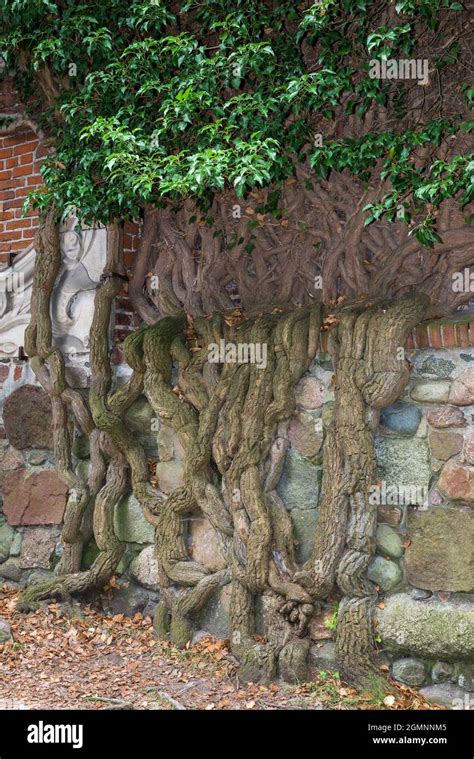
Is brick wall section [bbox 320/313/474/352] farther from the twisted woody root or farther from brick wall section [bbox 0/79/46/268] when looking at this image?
brick wall section [bbox 0/79/46/268]

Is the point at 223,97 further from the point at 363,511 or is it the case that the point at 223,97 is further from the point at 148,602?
the point at 148,602

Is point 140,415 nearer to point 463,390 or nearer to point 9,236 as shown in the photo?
point 9,236

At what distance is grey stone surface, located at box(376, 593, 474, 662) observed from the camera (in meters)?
3.80

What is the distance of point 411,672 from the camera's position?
3924mm

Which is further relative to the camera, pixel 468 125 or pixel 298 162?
pixel 298 162

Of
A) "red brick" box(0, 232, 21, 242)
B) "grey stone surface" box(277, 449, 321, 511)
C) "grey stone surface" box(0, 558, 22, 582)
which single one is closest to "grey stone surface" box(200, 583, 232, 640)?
"grey stone surface" box(277, 449, 321, 511)

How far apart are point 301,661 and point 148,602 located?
1.19 metres

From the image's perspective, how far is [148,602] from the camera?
488 cm

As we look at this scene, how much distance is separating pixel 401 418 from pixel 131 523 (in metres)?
1.78

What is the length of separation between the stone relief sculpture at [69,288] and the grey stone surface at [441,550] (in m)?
2.37

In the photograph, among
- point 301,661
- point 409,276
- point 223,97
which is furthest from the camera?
point 223,97

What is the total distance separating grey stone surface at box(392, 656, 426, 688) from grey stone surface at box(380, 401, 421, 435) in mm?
1067

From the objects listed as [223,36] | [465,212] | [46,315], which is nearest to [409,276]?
[465,212]

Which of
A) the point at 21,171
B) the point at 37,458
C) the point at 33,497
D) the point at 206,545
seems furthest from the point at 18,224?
the point at 206,545
